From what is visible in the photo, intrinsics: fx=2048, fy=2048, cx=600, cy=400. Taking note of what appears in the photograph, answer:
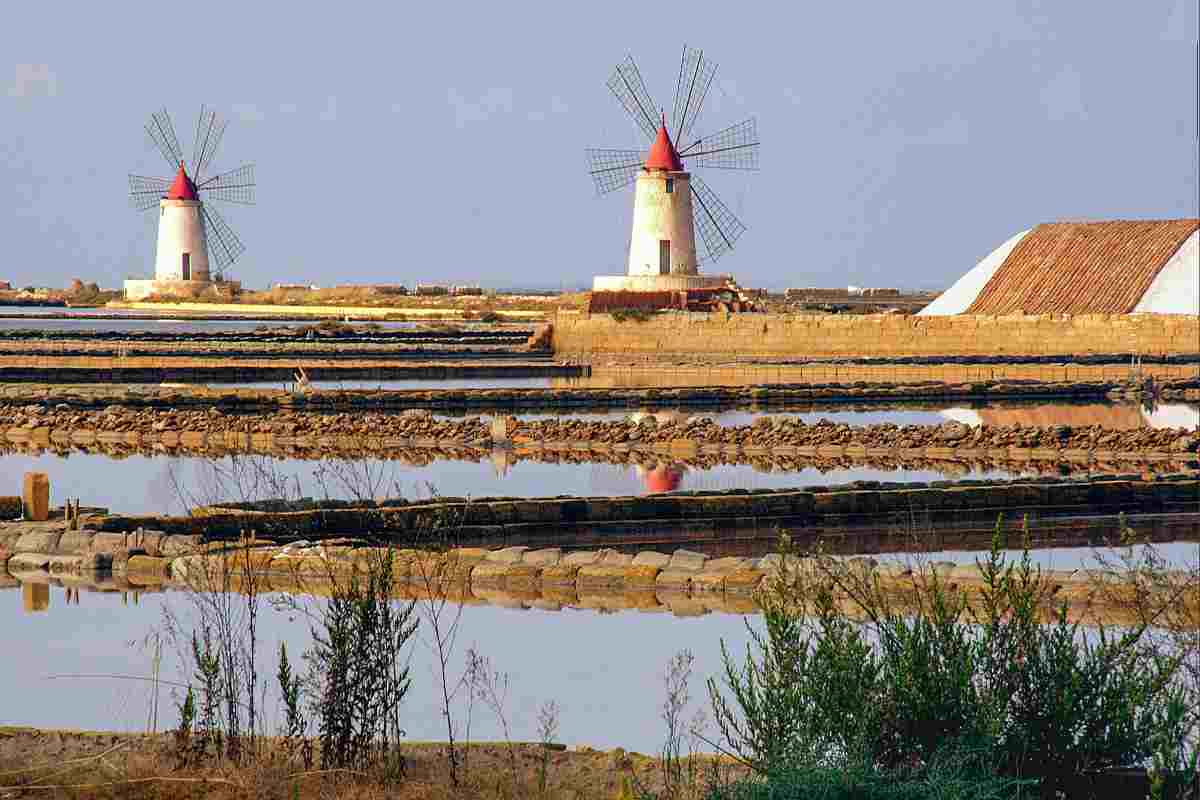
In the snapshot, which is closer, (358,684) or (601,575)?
(358,684)

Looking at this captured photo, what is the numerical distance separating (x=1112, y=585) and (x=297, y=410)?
545 inches

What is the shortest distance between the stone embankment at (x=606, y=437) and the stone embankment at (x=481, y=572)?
668cm

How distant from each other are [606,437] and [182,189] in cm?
4020

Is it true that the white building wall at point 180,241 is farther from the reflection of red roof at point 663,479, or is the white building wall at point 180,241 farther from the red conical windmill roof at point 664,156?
the reflection of red roof at point 663,479

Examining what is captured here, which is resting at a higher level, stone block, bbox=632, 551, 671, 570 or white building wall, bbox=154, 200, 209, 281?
white building wall, bbox=154, 200, 209, 281

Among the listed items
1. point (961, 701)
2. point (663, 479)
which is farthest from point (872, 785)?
point (663, 479)

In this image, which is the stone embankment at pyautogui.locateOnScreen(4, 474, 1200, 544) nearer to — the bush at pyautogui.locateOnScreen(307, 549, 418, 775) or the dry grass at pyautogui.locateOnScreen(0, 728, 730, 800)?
the dry grass at pyautogui.locateOnScreen(0, 728, 730, 800)

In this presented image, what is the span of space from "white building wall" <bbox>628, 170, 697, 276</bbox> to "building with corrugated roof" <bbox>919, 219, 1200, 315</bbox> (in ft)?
21.5

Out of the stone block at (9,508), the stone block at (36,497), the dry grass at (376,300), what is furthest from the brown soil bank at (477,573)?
the dry grass at (376,300)

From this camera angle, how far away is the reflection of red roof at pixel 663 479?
1399 cm

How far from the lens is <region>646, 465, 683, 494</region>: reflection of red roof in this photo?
45.9 feet

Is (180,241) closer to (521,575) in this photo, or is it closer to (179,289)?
(179,289)

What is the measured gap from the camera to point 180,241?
5578cm

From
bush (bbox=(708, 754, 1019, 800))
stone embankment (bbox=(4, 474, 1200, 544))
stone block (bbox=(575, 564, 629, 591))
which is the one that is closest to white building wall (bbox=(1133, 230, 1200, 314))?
stone embankment (bbox=(4, 474, 1200, 544))
